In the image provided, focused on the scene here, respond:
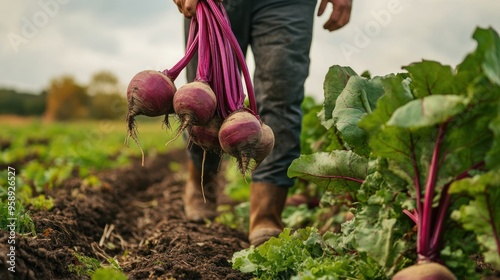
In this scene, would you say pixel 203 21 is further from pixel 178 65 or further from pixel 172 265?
pixel 172 265

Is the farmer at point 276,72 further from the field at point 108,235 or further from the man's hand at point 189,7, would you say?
the man's hand at point 189,7

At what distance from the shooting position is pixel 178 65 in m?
3.08

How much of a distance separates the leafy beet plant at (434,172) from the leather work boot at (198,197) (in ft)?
7.33

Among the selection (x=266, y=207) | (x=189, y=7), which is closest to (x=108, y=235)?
(x=266, y=207)

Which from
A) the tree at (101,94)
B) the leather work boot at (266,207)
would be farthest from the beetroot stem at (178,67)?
the tree at (101,94)

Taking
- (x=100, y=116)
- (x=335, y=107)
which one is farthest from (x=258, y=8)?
(x=100, y=116)

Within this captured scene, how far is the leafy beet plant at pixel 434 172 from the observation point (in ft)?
6.80

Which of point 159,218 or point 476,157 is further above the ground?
point 476,157

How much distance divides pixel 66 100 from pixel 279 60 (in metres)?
59.8

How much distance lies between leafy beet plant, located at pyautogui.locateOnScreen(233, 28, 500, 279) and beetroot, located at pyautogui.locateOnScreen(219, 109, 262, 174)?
595 mm

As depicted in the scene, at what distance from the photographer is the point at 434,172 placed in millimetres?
2281

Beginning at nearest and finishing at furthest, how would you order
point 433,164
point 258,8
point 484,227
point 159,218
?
point 484,227, point 433,164, point 258,8, point 159,218

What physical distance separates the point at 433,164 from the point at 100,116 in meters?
57.5

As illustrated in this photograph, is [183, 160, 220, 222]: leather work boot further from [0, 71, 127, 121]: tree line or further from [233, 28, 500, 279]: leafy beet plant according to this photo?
[0, 71, 127, 121]: tree line
